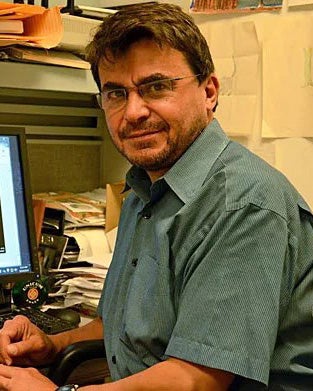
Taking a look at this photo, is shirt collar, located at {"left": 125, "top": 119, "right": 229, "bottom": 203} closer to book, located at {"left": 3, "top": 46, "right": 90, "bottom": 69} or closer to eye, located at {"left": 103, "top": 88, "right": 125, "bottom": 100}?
eye, located at {"left": 103, "top": 88, "right": 125, "bottom": 100}

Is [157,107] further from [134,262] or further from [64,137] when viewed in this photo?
[64,137]

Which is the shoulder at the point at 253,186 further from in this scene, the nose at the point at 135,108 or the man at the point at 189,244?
the nose at the point at 135,108

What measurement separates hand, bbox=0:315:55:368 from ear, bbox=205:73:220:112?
641 millimetres

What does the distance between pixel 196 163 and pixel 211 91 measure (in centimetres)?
18

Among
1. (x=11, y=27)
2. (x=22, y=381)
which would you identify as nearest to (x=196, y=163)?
(x=22, y=381)

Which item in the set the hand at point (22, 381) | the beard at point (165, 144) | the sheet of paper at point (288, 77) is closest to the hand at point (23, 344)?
the hand at point (22, 381)

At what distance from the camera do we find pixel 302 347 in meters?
1.13

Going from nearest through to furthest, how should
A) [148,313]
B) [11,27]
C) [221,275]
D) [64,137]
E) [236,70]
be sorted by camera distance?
[221,275]
[148,313]
[11,27]
[236,70]
[64,137]

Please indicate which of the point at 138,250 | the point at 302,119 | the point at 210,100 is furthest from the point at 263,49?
the point at 138,250

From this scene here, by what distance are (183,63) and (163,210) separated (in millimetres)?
286

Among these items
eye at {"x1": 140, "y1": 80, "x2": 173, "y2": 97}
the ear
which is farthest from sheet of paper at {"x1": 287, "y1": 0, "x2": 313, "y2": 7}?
eye at {"x1": 140, "y1": 80, "x2": 173, "y2": 97}

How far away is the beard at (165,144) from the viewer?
124 cm

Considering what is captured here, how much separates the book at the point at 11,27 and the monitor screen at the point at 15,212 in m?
0.25

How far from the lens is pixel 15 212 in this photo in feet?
5.57
